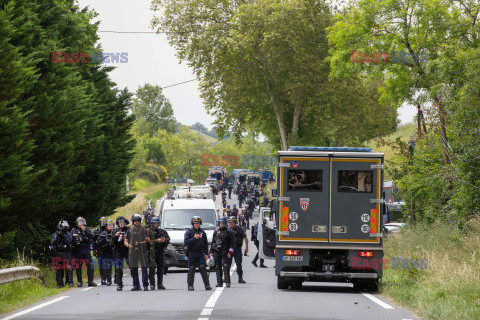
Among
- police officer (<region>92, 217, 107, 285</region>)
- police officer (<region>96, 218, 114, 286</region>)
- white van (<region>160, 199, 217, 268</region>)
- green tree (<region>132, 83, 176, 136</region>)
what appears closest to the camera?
police officer (<region>96, 218, 114, 286</region>)

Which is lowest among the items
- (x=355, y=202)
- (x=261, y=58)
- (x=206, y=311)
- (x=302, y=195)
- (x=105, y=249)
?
(x=206, y=311)

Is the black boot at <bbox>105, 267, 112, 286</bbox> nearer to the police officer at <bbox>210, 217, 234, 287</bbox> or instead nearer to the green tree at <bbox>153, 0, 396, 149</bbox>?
the police officer at <bbox>210, 217, 234, 287</bbox>

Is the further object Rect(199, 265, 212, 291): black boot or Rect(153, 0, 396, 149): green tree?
Rect(153, 0, 396, 149): green tree

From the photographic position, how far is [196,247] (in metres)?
18.1

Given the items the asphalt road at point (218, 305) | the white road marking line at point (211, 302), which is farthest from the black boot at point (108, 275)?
the white road marking line at point (211, 302)

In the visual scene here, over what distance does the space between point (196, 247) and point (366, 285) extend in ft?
13.1

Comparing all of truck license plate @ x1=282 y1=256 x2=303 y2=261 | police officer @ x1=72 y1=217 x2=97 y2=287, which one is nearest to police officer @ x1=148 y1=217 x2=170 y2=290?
police officer @ x1=72 y1=217 x2=97 y2=287

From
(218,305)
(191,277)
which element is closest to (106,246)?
(191,277)

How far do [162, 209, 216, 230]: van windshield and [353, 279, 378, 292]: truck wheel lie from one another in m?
7.96

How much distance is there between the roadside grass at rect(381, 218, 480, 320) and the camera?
44.1 ft

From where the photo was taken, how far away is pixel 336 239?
17562 mm

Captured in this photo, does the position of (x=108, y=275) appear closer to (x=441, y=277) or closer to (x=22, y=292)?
(x=22, y=292)

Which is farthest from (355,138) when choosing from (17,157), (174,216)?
(17,157)

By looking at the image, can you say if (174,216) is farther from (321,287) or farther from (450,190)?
(450,190)
